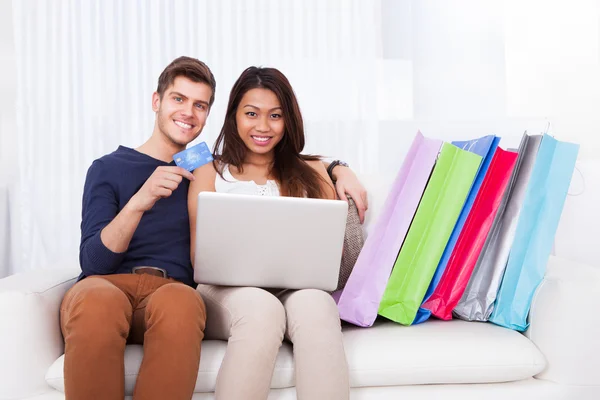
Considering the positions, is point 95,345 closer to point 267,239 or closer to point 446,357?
point 267,239

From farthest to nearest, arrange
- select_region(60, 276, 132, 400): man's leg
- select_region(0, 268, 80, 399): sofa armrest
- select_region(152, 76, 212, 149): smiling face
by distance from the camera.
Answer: select_region(152, 76, 212, 149): smiling face < select_region(0, 268, 80, 399): sofa armrest < select_region(60, 276, 132, 400): man's leg

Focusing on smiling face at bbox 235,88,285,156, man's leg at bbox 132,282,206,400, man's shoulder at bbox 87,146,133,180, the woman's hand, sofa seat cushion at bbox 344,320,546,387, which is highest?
smiling face at bbox 235,88,285,156

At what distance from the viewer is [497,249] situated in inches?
64.1

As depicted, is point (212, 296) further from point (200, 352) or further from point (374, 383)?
point (374, 383)

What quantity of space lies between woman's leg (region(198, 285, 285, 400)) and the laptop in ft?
0.19

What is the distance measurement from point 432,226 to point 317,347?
49cm

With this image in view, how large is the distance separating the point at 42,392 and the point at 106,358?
0.23m

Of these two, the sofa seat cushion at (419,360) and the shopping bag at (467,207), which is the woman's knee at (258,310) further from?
the shopping bag at (467,207)

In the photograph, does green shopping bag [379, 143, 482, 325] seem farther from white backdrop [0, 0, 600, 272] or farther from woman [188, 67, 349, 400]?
white backdrop [0, 0, 600, 272]

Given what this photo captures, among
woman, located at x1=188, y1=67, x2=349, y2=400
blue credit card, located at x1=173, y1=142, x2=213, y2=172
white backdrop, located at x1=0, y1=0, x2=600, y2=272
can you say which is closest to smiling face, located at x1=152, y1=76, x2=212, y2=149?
woman, located at x1=188, y1=67, x2=349, y2=400

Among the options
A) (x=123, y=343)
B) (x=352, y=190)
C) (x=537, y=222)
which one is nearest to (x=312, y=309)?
(x=123, y=343)

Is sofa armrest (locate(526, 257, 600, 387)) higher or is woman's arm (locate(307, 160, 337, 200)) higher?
woman's arm (locate(307, 160, 337, 200))

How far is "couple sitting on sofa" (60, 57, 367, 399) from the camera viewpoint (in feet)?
4.07

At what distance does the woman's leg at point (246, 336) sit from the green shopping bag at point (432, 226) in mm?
345
